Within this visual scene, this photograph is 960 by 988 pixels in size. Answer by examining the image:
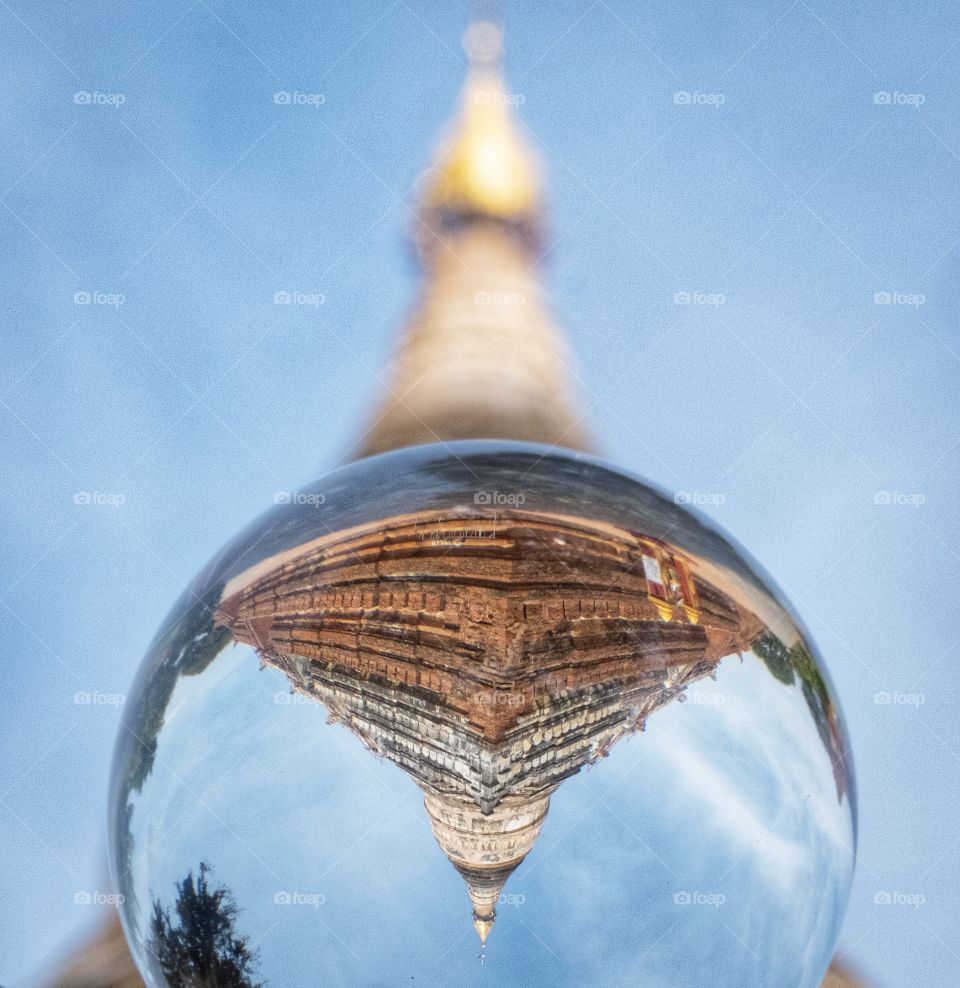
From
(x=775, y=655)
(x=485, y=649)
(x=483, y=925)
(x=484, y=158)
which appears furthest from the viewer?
(x=484, y=158)

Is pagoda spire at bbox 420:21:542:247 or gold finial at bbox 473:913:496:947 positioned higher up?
pagoda spire at bbox 420:21:542:247

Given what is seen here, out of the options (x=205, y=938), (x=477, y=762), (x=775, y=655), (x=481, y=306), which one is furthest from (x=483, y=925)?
(x=481, y=306)

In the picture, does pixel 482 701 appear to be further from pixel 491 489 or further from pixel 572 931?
pixel 572 931

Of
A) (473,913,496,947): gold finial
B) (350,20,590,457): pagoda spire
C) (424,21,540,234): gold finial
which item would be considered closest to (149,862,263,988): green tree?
(473,913,496,947): gold finial

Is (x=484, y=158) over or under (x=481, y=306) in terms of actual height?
over

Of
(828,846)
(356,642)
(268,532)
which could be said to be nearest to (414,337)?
(268,532)

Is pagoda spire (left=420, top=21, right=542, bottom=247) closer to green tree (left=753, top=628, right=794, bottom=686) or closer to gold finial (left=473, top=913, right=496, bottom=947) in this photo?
green tree (left=753, top=628, right=794, bottom=686)

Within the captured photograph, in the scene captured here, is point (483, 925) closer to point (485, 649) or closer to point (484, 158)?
point (485, 649)
